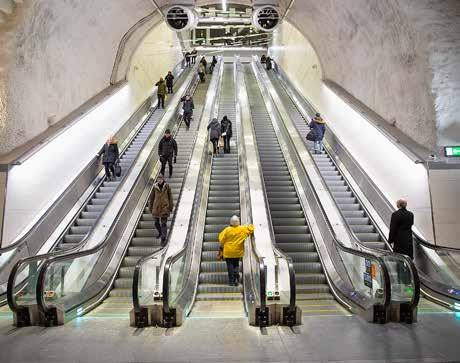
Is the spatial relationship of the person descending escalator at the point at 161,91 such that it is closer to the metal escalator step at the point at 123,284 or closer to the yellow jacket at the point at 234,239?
the metal escalator step at the point at 123,284

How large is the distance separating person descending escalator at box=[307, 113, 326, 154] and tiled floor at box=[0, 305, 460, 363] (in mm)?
7804

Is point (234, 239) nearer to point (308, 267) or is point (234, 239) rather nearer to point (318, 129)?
point (308, 267)

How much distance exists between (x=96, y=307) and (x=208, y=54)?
1253 inches

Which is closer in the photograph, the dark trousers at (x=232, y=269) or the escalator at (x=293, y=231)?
the escalator at (x=293, y=231)

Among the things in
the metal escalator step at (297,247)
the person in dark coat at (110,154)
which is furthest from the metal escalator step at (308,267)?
the person in dark coat at (110,154)

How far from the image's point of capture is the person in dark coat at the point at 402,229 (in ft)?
23.7

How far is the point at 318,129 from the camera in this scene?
42.2 feet

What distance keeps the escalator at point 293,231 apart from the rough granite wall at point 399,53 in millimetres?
2681

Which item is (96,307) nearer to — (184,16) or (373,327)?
(373,327)

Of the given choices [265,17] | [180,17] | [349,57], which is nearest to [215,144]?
[180,17]

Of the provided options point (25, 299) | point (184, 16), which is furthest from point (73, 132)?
point (25, 299)

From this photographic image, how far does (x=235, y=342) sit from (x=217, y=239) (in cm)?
452

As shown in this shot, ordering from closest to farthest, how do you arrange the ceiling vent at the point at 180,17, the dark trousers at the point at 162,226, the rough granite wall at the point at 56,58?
the dark trousers at the point at 162,226, the rough granite wall at the point at 56,58, the ceiling vent at the point at 180,17

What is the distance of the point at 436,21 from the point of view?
8.33 metres
